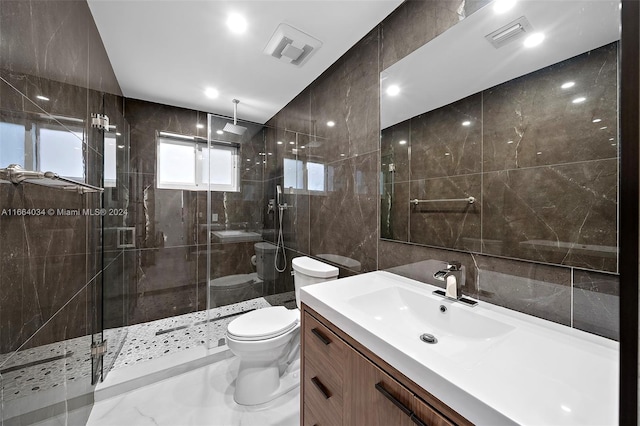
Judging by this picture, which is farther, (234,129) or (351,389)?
(234,129)

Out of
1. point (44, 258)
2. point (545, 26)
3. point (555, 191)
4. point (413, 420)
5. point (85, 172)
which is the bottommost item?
point (413, 420)

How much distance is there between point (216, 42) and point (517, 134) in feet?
6.20

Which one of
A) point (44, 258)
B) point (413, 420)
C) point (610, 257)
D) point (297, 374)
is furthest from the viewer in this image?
point (297, 374)

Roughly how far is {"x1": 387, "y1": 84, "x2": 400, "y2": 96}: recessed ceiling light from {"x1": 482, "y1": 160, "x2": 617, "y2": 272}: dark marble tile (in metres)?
0.70

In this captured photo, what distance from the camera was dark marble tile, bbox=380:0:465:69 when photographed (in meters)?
1.16

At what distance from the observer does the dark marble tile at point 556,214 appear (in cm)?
76

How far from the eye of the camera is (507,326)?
0.86 m

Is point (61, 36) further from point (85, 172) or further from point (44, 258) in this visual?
point (44, 258)

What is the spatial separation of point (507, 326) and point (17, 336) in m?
1.63

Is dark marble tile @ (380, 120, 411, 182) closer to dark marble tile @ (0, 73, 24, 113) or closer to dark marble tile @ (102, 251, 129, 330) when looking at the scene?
dark marble tile @ (0, 73, 24, 113)

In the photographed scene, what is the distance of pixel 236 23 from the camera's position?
1551 mm

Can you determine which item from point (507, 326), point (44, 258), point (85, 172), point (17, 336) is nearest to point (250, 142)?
point (85, 172)

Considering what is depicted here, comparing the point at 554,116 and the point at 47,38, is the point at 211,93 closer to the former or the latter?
the point at 47,38

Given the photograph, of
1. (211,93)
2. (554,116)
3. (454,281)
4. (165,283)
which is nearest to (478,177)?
(554,116)
